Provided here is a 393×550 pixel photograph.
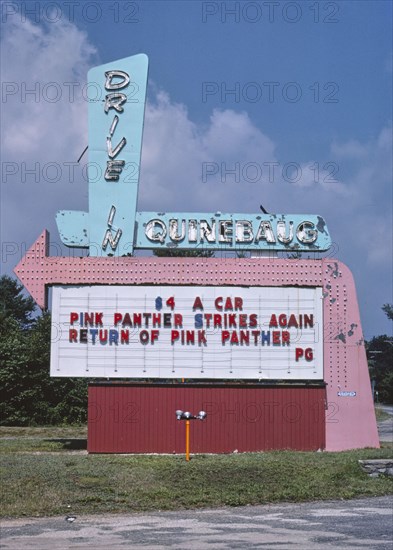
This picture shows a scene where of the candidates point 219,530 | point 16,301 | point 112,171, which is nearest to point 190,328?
point 112,171

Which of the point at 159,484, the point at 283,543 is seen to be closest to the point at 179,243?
the point at 159,484

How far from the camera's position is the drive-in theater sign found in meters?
27.1

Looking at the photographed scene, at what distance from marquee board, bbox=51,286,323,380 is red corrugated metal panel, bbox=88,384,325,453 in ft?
1.86

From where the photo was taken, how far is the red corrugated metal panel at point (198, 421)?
27.0 metres

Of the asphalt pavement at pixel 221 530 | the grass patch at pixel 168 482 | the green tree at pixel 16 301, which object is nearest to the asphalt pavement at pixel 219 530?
the asphalt pavement at pixel 221 530

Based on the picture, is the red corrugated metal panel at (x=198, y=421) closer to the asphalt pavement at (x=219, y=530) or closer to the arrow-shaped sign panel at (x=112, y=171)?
the arrow-shaped sign panel at (x=112, y=171)

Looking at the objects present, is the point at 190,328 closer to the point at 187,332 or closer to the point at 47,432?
the point at 187,332

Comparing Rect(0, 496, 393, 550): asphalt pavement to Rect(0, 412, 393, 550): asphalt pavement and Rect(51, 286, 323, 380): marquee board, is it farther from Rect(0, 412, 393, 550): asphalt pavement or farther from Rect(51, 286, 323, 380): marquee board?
Rect(51, 286, 323, 380): marquee board

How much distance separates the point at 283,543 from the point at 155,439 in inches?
544

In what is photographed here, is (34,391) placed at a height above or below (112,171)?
below

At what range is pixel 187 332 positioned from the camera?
27.3 meters

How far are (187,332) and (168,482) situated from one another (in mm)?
8324

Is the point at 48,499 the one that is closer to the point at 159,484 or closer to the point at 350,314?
the point at 159,484

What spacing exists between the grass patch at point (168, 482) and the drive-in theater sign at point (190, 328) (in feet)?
13.1
